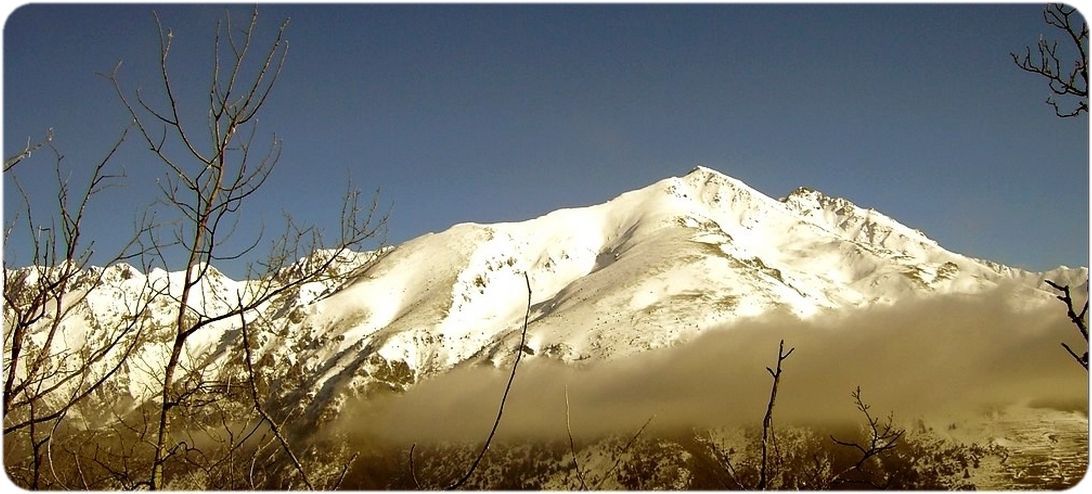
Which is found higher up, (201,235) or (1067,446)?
(201,235)

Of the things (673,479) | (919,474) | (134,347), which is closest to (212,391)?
(134,347)

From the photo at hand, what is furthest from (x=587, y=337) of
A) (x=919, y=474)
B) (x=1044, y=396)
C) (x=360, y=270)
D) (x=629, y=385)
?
(x=360, y=270)

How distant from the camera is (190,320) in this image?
16.3ft

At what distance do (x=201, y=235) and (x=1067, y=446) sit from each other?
6359 inches

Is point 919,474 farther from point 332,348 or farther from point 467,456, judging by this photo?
point 332,348

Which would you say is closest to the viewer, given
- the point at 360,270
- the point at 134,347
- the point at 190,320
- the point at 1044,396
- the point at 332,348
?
the point at 190,320

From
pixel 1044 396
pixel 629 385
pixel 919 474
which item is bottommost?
pixel 919 474

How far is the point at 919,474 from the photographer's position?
→ 452 feet

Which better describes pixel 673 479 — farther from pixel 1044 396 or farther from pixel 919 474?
pixel 1044 396

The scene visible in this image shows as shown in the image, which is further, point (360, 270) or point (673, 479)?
point (673, 479)

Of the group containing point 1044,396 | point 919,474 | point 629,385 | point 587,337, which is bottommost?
point 919,474

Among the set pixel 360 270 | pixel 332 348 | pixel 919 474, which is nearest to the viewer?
pixel 360 270

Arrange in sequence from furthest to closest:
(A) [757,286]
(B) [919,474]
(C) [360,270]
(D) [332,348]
A: 1. (D) [332,348]
2. (A) [757,286]
3. (B) [919,474]
4. (C) [360,270]

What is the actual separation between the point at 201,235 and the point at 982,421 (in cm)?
17711
